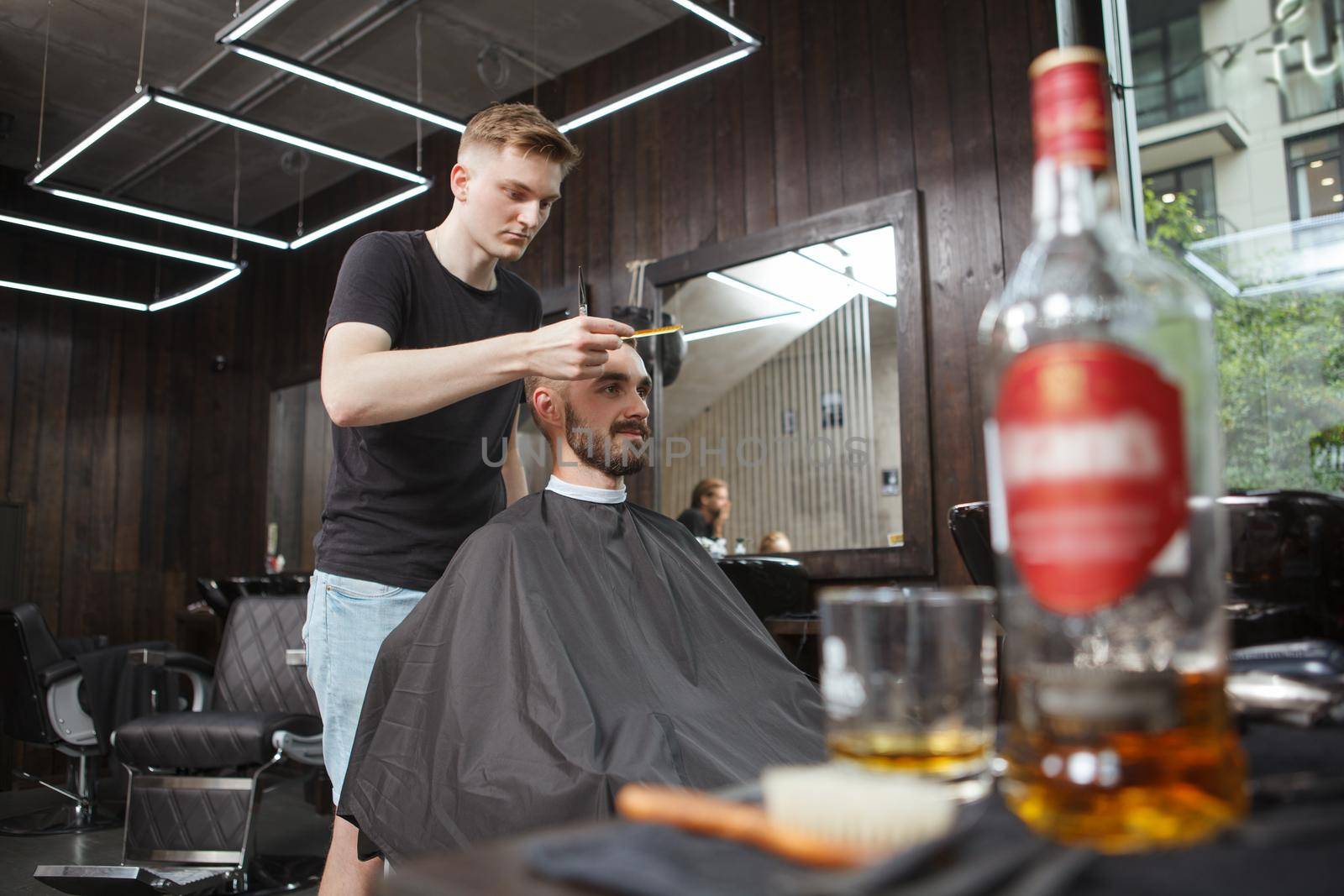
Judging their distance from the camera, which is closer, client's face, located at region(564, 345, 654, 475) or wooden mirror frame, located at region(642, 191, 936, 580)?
client's face, located at region(564, 345, 654, 475)

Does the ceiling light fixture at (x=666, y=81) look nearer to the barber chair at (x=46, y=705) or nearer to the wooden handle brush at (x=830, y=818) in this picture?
the barber chair at (x=46, y=705)

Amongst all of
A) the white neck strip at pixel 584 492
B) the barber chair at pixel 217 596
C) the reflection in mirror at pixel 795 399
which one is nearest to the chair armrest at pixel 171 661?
the barber chair at pixel 217 596

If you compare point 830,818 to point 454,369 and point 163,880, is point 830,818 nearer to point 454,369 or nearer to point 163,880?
point 454,369

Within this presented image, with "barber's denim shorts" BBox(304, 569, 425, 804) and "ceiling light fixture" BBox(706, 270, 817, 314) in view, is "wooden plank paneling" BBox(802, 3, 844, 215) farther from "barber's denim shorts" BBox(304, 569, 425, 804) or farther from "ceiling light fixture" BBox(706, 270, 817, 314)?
"barber's denim shorts" BBox(304, 569, 425, 804)

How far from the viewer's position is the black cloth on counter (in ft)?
1.23

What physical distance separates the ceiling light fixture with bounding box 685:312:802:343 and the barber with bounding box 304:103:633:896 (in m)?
2.58

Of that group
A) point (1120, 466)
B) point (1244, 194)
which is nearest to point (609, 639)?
point (1120, 466)

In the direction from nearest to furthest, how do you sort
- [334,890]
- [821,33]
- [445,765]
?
[445,765] < [334,890] < [821,33]

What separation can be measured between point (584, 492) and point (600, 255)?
11.9 feet

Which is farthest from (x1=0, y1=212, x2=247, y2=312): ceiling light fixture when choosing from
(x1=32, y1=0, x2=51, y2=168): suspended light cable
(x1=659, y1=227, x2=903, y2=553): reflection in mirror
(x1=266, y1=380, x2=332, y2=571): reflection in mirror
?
(x1=659, y1=227, x2=903, y2=553): reflection in mirror

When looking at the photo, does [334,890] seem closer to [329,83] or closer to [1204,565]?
[1204,565]

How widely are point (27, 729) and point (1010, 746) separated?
17.9ft

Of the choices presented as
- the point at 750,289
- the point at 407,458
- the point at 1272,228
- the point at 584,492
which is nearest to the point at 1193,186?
the point at 1272,228

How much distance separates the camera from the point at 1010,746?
21.4 inches
